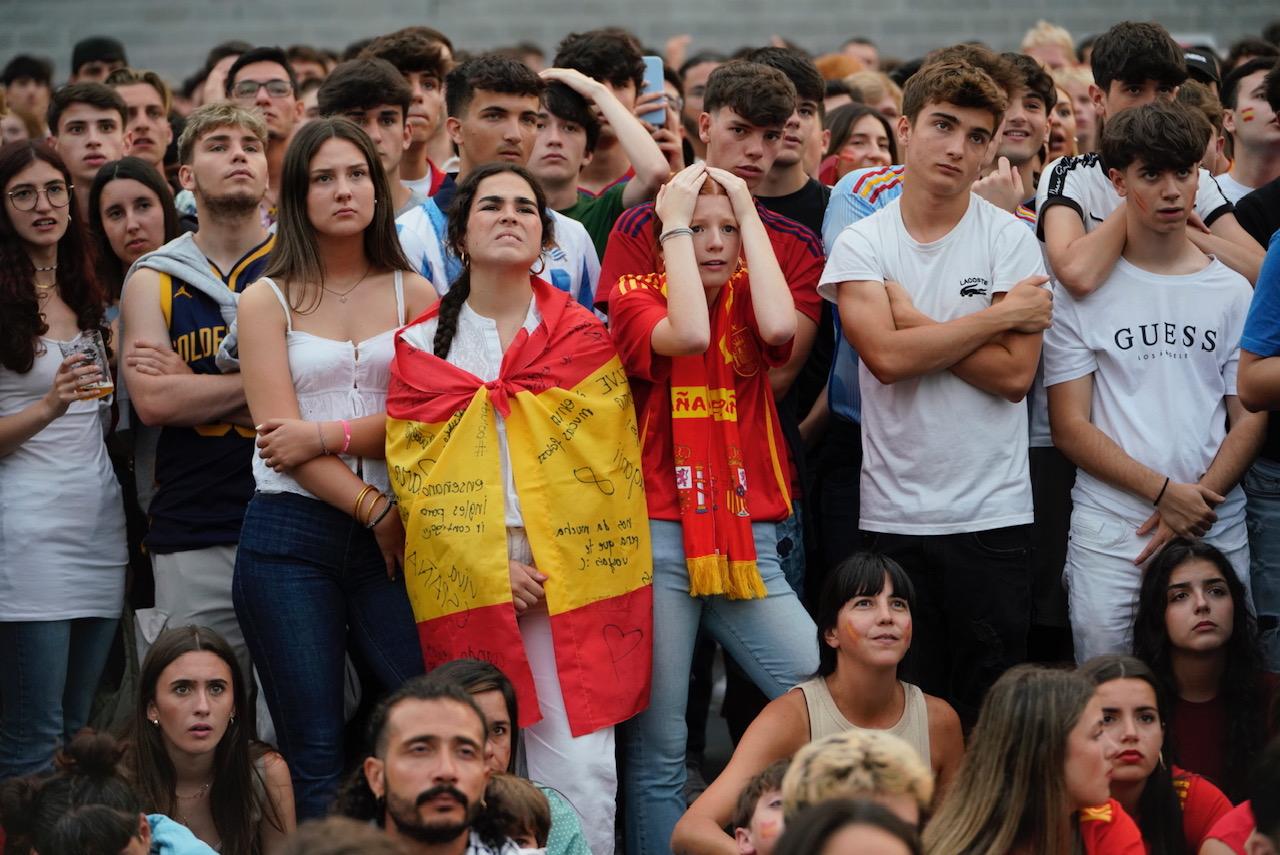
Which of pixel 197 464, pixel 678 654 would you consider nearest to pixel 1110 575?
pixel 678 654

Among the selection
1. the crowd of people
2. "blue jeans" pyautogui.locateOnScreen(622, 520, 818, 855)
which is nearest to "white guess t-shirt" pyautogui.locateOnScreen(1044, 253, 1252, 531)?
the crowd of people

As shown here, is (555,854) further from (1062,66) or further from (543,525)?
(1062,66)

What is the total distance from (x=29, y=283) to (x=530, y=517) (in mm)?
1816

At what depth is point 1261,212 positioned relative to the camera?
558 cm

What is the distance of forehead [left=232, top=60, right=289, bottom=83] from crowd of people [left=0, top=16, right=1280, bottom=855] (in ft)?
5.59

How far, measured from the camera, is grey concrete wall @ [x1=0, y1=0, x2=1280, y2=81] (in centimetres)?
1370

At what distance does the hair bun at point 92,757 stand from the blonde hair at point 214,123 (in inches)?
77.2

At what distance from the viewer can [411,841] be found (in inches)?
156

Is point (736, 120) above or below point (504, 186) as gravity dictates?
above

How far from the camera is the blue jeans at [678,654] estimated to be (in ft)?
16.2

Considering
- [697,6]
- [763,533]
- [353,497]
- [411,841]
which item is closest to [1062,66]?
[697,6]

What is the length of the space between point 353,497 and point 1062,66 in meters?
6.28

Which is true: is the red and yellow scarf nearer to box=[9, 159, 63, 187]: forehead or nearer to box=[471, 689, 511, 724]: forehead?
box=[471, 689, 511, 724]: forehead

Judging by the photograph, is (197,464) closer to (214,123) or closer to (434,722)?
(214,123)
